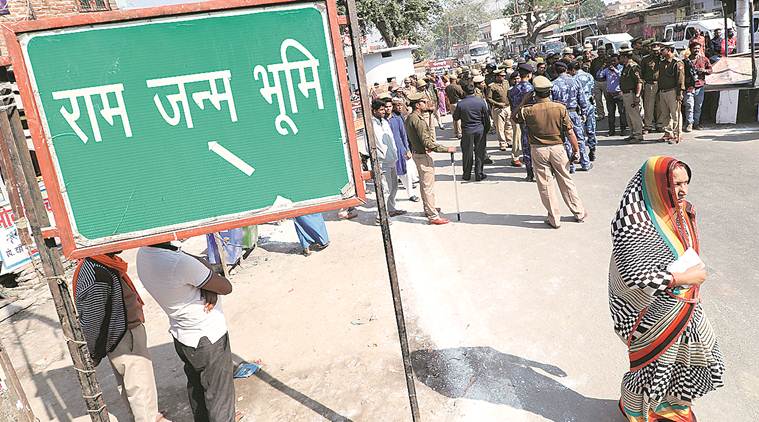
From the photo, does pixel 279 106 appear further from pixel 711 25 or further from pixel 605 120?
pixel 711 25

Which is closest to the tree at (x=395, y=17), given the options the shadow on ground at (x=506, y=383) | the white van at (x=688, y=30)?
the white van at (x=688, y=30)

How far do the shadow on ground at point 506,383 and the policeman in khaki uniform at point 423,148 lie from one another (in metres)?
3.25

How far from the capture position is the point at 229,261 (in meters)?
6.28

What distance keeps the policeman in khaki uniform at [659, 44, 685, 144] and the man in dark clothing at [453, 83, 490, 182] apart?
3.25m

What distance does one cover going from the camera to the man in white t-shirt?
2.78 meters

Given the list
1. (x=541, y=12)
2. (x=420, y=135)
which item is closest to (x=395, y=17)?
(x=541, y=12)

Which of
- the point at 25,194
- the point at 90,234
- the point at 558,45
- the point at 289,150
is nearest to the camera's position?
the point at 25,194

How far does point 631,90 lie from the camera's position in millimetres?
9117

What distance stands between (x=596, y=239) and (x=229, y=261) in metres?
4.42

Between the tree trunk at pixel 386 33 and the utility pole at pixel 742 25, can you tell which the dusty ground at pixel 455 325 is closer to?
the utility pole at pixel 742 25

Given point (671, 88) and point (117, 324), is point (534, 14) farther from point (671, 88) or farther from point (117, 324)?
point (117, 324)

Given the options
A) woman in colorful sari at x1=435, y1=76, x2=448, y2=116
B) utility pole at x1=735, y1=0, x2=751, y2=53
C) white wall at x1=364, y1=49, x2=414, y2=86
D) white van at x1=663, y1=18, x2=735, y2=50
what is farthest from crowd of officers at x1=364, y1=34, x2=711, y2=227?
white wall at x1=364, y1=49, x2=414, y2=86

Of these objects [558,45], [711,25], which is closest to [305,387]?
[711,25]

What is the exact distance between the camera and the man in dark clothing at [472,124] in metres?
8.08
